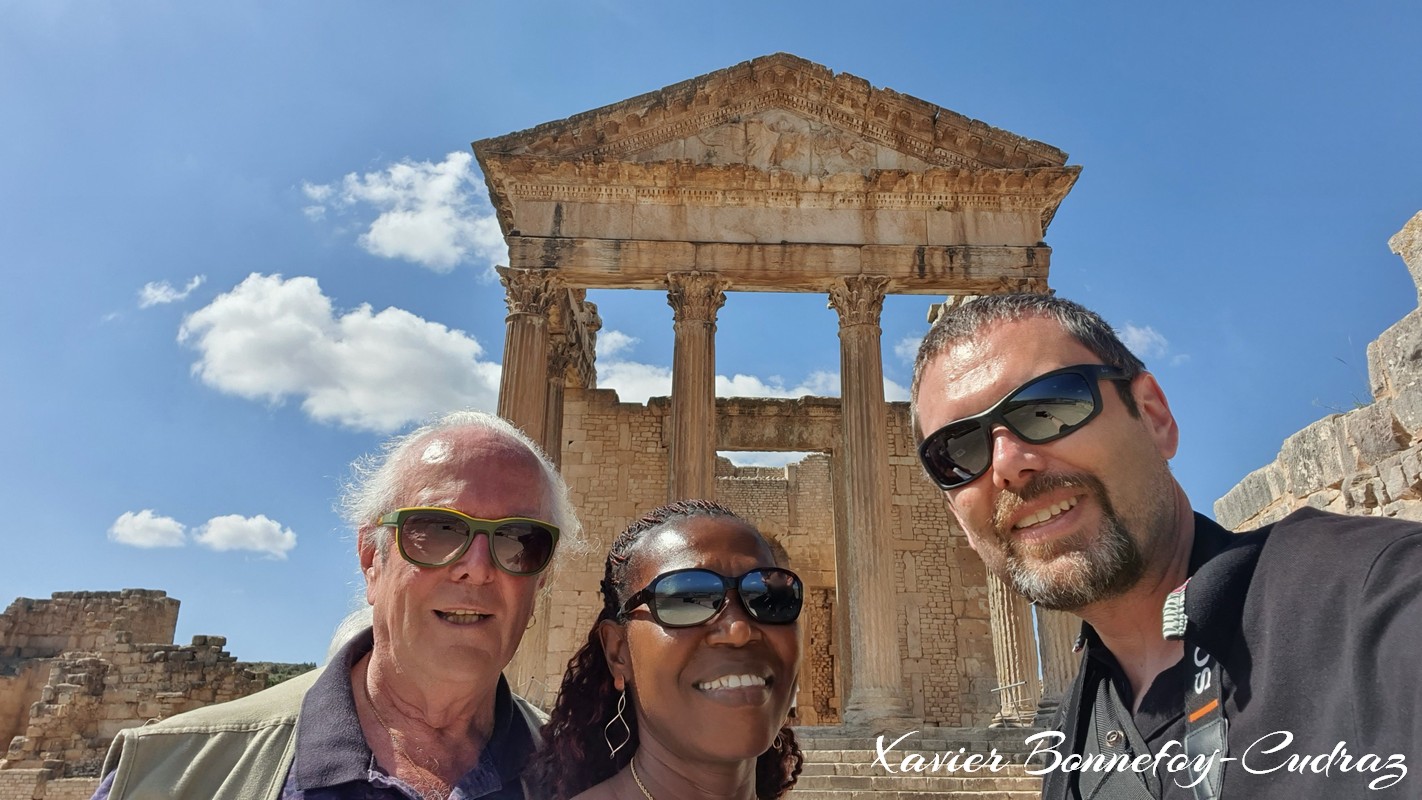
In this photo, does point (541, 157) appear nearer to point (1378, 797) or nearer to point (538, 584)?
point (538, 584)

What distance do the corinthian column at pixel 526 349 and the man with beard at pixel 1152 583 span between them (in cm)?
1194

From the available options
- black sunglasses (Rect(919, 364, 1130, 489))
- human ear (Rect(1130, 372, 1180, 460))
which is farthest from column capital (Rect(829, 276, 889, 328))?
black sunglasses (Rect(919, 364, 1130, 489))

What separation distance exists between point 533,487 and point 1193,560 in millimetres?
1709

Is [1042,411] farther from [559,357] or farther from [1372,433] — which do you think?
[559,357]

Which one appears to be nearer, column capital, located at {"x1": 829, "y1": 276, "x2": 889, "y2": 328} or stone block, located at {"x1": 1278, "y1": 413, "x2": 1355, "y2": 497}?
stone block, located at {"x1": 1278, "y1": 413, "x2": 1355, "y2": 497}

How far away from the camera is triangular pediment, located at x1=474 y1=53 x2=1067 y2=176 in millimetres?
14844

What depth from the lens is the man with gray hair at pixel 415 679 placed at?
86.7 inches

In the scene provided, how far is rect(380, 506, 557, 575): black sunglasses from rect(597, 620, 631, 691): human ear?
32cm

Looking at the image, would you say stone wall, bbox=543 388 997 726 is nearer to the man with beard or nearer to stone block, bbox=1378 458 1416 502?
stone block, bbox=1378 458 1416 502

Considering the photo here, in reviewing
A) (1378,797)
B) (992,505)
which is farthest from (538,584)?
(1378,797)

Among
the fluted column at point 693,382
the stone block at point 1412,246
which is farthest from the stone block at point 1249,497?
the fluted column at point 693,382

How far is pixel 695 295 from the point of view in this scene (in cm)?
1446

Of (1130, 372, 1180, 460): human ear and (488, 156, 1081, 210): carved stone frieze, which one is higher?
(488, 156, 1081, 210): carved stone frieze

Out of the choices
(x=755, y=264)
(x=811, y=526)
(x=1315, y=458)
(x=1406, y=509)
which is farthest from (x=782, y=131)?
(x=1406, y=509)
